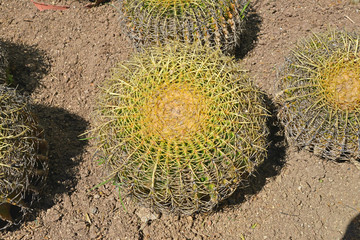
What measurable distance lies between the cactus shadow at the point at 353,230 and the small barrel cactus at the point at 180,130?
106cm

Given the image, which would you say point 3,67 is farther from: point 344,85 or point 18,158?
point 344,85

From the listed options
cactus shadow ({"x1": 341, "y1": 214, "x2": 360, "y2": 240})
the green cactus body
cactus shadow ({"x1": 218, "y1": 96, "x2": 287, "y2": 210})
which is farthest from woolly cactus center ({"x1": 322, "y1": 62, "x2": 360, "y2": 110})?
the green cactus body

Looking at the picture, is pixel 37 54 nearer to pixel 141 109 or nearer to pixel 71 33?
pixel 71 33

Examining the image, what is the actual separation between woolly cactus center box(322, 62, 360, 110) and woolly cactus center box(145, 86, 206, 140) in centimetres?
105

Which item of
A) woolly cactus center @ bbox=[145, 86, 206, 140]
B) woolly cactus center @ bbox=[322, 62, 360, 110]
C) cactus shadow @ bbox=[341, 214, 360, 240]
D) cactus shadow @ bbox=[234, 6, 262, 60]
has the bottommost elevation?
cactus shadow @ bbox=[341, 214, 360, 240]

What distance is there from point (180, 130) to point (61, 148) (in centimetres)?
169

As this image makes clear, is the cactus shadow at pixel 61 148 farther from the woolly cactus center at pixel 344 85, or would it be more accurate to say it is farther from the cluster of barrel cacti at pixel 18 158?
the woolly cactus center at pixel 344 85

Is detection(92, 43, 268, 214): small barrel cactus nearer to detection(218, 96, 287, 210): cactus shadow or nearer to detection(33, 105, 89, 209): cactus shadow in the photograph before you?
detection(218, 96, 287, 210): cactus shadow

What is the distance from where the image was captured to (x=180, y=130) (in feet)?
8.00

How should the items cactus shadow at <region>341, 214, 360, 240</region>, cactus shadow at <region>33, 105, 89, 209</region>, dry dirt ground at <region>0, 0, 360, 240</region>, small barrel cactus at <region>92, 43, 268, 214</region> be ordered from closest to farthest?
small barrel cactus at <region>92, 43, 268, 214</region> < cactus shadow at <region>341, 214, 360, 240</region> < dry dirt ground at <region>0, 0, 360, 240</region> < cactus shadow at <region>33, 105, 89, 209</region>

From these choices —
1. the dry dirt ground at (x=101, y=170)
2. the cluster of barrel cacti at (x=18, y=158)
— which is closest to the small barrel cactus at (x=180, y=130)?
the dry dirt ground at (x=101, y=170)

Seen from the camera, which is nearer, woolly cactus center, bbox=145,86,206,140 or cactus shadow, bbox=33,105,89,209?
woolly cactus center, bbox=145,86,206,140

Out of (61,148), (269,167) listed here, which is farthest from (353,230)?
(61,148)

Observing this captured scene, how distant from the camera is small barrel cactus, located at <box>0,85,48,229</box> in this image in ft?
9.24
